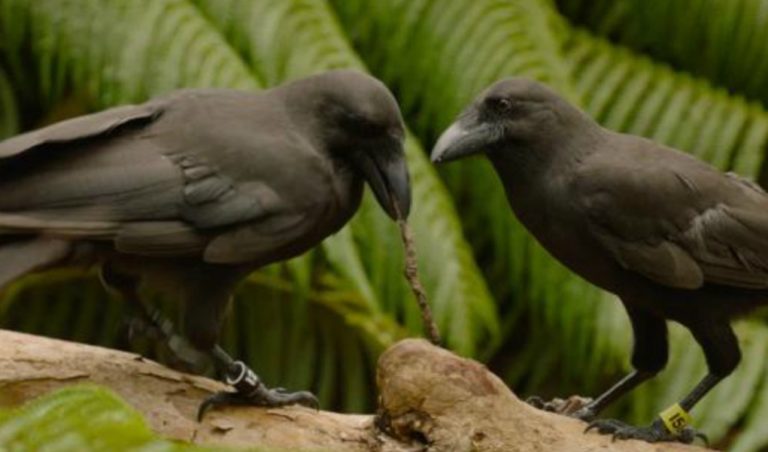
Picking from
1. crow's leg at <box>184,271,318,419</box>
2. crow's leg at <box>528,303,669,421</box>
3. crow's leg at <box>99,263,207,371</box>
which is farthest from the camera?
crow's leg at <box>528,303,669,421</box>

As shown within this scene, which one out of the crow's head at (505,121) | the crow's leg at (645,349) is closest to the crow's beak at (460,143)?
the crow's head at (505,121)

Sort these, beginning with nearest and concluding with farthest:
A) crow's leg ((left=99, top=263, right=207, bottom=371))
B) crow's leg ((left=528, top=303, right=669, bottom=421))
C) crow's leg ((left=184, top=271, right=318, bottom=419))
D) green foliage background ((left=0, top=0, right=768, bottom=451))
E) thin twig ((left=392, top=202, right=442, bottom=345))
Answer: thin twig ((left=392, top=202, right=442, bottom=345))
crow's leg ((left=184, top=271, right=318, bottom=419))
crow's leg ((left=99, top=263, right=207, bottom=371))
crow's leg ((left=528, top=303, right=669, bottom=421))
green foliage background ((left=0, top=0, right=768, bottom=451))

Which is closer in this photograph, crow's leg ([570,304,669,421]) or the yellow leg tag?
the yellow leg tag

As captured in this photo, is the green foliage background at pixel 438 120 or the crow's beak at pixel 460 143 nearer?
the crow's beak at pixel 460 143

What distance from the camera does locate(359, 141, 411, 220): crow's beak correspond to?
7.66 feet

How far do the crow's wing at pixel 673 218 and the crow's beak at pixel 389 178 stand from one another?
0.32 meters

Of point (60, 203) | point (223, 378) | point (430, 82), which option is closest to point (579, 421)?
point (223, 378)

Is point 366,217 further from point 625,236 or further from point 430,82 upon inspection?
point 625,236

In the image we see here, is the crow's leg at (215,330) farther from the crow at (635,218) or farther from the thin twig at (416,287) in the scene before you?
the crow at (635,218)

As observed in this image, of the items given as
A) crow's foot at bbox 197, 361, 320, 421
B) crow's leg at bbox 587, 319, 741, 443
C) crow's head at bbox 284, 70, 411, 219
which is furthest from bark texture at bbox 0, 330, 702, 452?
crow's head at bbox 284, 70, 411, 219

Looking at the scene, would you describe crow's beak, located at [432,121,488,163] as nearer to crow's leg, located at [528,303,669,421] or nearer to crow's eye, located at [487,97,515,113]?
crow's eye, located at [487,97,515,113]

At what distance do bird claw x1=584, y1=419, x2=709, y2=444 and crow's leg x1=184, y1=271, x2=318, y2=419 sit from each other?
0.42 m

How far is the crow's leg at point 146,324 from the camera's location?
2.43 metres

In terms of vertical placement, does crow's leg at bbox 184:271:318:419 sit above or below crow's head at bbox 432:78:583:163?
below
